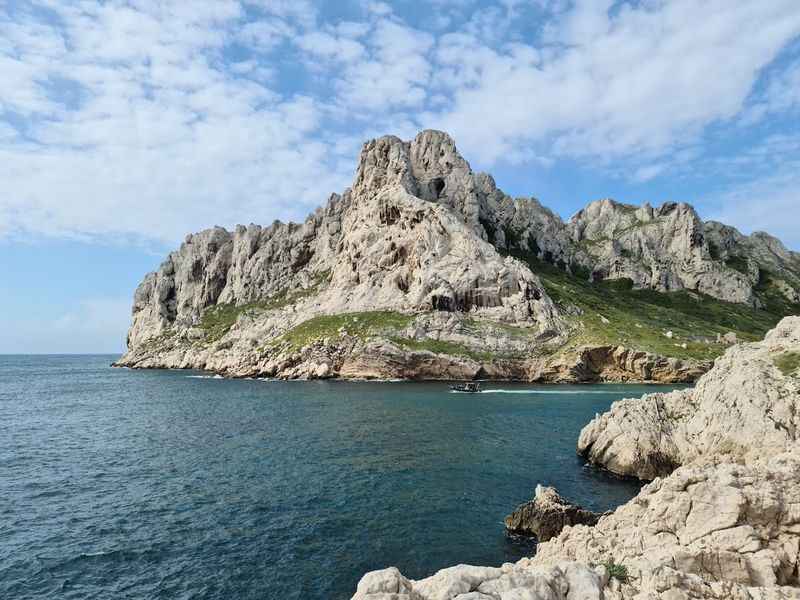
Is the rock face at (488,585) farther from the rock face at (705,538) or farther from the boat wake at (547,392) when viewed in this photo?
the boat wake at (547,392)

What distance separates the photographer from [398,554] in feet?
101

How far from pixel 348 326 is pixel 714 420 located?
12219 cm

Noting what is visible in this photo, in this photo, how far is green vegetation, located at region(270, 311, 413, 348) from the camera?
15275 centimetres

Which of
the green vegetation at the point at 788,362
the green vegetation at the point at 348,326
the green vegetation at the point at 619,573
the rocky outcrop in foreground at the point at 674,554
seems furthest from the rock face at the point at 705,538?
the green vegetation at the point at 348,326

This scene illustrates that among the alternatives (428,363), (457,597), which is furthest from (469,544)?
(428,363)

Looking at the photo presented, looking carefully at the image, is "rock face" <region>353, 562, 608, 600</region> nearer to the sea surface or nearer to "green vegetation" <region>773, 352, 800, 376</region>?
the sea surface

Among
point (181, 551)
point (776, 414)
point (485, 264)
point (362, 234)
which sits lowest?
point (181, 551)

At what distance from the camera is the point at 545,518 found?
3322cm

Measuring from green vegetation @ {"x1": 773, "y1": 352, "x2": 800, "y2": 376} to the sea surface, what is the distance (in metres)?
18.4

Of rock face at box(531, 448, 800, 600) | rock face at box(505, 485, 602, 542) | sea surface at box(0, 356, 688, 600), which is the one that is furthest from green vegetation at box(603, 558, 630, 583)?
rock face at box(505, 485, 602, 542)

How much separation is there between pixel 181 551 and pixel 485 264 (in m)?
144

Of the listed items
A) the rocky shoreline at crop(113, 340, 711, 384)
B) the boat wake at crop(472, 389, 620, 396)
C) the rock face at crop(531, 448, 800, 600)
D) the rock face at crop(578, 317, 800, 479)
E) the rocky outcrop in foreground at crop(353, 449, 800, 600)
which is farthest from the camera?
the rocky shoreline at crop(113, 340, 711, 384)

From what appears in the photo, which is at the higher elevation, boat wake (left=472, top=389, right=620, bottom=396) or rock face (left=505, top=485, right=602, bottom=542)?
boat wake (left=472, top=389, right=620, bottom=396)

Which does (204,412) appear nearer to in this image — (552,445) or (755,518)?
(552,445)
